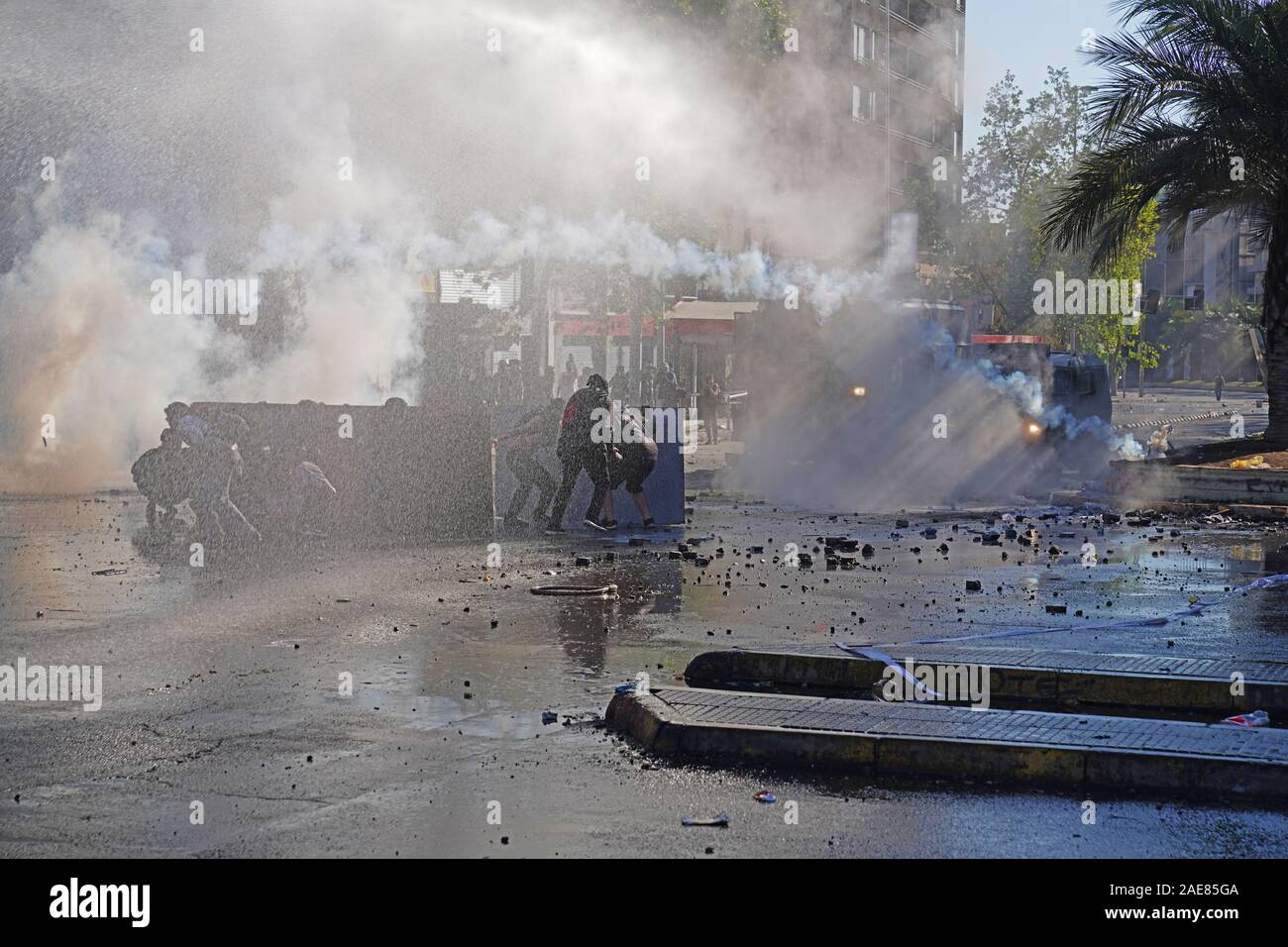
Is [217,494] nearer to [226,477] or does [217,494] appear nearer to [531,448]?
[226,477]

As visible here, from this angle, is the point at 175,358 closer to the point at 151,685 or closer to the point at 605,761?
the point at 151,685

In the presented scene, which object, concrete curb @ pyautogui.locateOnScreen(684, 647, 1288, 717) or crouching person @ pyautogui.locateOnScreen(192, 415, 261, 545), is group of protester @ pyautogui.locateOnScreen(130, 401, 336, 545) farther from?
concrete curb @ pyautogui.locateOnScreen(684, 647, 1288, 717)

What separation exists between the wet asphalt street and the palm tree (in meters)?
6.42

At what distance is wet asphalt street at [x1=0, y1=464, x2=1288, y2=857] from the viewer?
5.95 meters

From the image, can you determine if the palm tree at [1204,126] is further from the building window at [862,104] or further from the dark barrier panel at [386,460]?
the building window at [862,104]

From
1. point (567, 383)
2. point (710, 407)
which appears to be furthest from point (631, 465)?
point (567, 383)

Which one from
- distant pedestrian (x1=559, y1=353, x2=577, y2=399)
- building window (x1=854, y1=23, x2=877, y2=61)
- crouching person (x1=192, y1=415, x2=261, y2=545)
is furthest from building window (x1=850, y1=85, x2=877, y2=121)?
crouching person (x1=192, y1=415, x2=261, y2=545)

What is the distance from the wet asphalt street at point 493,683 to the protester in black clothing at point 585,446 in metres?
1.02

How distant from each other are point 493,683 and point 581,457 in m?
8.95

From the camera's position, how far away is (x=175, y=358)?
3081 centimetres

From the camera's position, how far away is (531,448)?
1828 centimetres

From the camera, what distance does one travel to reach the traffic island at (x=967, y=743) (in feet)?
21.7

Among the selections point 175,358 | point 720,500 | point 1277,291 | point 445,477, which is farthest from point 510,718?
point 175,358
